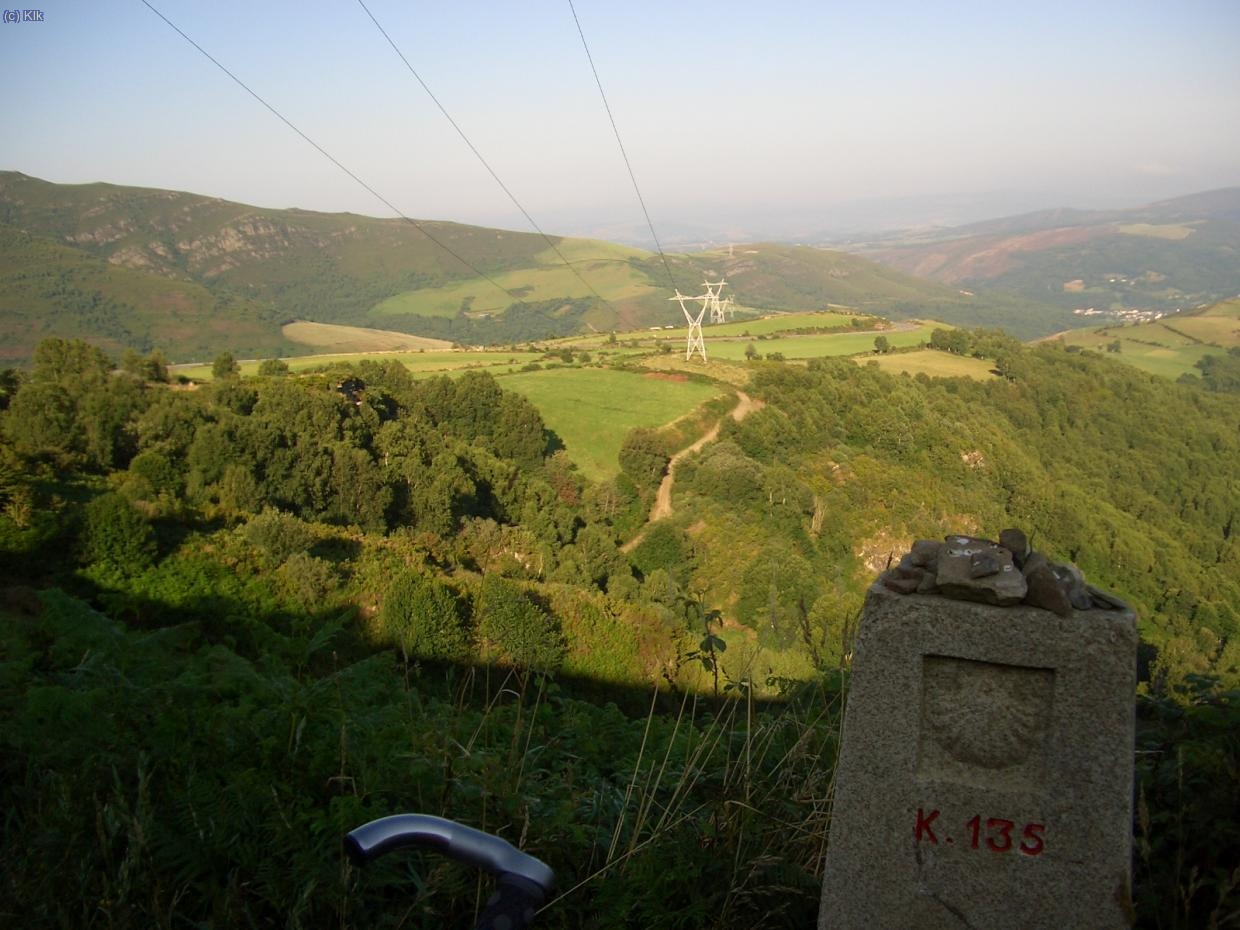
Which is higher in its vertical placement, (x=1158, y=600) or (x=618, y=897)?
(x=618, y=897)

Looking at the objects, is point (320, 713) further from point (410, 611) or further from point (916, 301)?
point (916, 301)

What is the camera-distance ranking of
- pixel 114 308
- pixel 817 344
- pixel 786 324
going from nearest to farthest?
pixel 817 344
pixel 786 324
pixel 114 308

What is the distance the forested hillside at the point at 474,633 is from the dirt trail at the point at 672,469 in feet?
1.51

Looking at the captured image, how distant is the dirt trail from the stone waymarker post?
26391 millimetres

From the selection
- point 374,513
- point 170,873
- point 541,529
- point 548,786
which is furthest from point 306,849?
point 541,529

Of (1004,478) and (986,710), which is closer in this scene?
(986,710)

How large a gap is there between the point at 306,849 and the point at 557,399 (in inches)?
1452

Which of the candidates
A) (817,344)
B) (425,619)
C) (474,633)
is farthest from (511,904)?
(817,344)

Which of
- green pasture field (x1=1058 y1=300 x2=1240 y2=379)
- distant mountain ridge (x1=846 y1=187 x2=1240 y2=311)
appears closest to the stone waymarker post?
green pasture field (x1=1058 y1=300 x2=1240 y2=379)

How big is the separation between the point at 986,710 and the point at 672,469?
31895mm

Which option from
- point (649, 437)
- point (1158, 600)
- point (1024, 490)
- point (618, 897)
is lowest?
point (1158, 600)

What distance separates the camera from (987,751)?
206cm

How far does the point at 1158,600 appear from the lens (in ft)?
97.8

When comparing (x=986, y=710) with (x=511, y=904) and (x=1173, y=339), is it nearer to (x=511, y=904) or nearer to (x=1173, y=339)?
(x=511, y=904)
